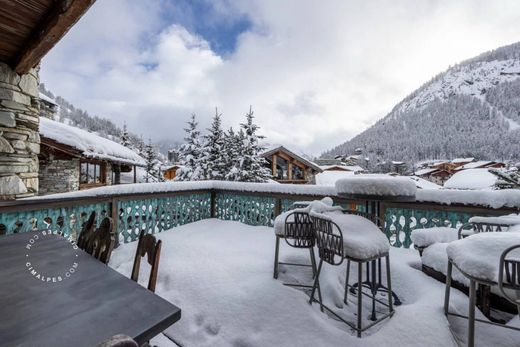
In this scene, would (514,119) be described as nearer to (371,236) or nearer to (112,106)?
(371,236)

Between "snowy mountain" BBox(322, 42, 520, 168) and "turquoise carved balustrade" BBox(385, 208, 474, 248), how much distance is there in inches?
2265

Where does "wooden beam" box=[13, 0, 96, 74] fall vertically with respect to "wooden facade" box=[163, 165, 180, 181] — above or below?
above

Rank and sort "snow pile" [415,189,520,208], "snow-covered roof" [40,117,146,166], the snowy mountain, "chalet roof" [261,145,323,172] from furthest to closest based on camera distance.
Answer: the snowy mountain < "chalet roof" [261,145,323,172] < "snow-covered roof" [40,117,146,166] < "snow pile" [415,189,520,208]

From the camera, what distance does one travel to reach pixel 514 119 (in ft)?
210

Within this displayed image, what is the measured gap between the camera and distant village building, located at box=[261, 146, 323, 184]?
15.1 metres

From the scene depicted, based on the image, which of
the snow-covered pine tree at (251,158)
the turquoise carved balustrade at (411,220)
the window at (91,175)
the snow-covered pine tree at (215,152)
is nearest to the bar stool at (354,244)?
the turquoise carved balustrade at (411,220)

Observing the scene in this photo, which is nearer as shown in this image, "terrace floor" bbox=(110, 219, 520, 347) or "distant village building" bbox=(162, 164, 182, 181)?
"terrace floor" bbox=(110, 219, 520, 347)

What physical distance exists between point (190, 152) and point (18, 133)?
14.4 metres

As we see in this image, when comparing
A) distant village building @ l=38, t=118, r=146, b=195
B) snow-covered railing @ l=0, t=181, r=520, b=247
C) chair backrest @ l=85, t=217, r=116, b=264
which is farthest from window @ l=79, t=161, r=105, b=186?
chair backrest @ l=85, t=217, r=116, b=264

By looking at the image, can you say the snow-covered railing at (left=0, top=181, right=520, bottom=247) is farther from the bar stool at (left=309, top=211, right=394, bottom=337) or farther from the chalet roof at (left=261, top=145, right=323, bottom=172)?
the chalet roof at (left=261, top=145, right=323, bottom=172)

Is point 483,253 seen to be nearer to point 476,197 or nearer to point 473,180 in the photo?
point 476,197

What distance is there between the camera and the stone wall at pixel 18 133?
10.0 feet

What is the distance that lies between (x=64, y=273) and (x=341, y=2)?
768 centimetres

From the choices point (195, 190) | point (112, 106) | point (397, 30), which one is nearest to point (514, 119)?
point (397, 30)
